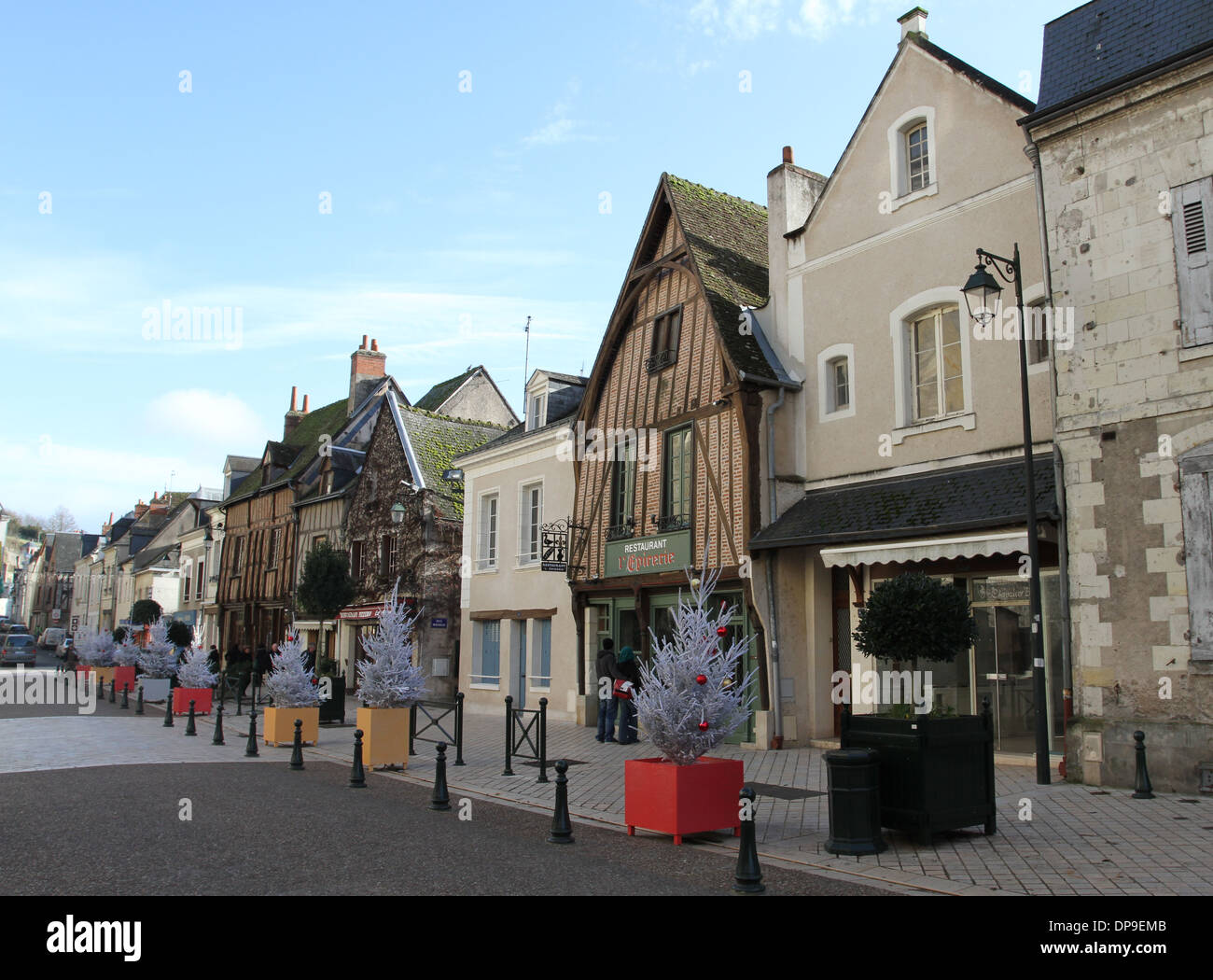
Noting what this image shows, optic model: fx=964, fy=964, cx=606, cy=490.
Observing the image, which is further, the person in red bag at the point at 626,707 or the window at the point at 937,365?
the person in red bag at the point at 626,707

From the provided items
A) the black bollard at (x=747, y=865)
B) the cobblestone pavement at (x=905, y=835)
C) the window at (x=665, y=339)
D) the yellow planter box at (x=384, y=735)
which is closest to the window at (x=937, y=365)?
the window at (x=665, y=339)

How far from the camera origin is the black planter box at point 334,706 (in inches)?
710

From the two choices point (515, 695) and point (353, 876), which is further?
point (515, 695)

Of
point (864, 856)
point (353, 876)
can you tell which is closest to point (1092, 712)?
point (864, 856)

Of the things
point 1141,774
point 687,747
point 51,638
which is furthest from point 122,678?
point 51,638

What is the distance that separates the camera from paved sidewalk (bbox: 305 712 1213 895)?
613 centimetres

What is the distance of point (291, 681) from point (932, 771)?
10402 millimetres

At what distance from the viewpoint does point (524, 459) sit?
833 inches

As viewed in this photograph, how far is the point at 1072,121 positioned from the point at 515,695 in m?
15.0

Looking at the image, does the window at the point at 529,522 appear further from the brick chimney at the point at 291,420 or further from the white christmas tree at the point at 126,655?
the brick chimney at the point at 291,420

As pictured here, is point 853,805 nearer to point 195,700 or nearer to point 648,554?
point 648,554

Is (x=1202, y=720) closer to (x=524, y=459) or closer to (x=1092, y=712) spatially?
(x=1092, y=712)

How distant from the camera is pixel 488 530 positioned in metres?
22.8

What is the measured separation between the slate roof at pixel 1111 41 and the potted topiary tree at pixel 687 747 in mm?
7768
